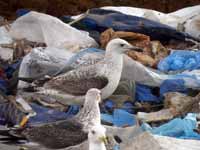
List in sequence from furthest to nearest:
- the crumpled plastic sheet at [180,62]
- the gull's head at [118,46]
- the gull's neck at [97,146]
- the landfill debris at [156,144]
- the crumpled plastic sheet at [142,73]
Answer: the crumpled plastic sheet at [180,62]
the crumpled plastic sheet at [142,73]
the gull's head at [118,46]
the landfill debris at [156,144]
the gull's neck at [97,146]

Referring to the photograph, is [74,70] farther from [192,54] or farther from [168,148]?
[168,148]

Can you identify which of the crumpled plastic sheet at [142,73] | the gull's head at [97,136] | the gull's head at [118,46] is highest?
the gull's head at [118,46]

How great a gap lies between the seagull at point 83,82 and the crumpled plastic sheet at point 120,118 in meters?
0.32

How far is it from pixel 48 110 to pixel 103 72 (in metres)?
0.66

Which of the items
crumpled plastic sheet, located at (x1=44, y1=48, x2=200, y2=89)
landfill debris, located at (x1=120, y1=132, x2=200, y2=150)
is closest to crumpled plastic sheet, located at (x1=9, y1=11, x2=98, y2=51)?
crumpled plastic sheet, located at (x1=44, y1=48, x2=200, y2=89)

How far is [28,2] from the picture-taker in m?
12.6

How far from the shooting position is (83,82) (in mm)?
7156

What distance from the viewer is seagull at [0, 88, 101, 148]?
5.57 meters

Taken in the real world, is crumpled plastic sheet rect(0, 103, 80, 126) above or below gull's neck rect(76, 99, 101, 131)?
below

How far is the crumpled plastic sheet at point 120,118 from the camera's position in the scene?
682 centimetres

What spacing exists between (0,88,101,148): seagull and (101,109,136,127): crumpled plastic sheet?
1.12 m

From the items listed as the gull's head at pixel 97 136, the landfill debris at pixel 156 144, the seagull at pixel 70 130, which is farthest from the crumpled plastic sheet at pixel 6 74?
the gull's head at pixel 97 136

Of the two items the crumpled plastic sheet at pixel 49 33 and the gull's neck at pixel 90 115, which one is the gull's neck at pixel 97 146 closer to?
the gull's neck at pixel 90 115

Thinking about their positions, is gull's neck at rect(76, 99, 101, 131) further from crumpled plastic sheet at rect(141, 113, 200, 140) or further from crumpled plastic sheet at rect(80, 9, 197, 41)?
crumpled plastic sheet at rect(80, 9, 197, 41)
